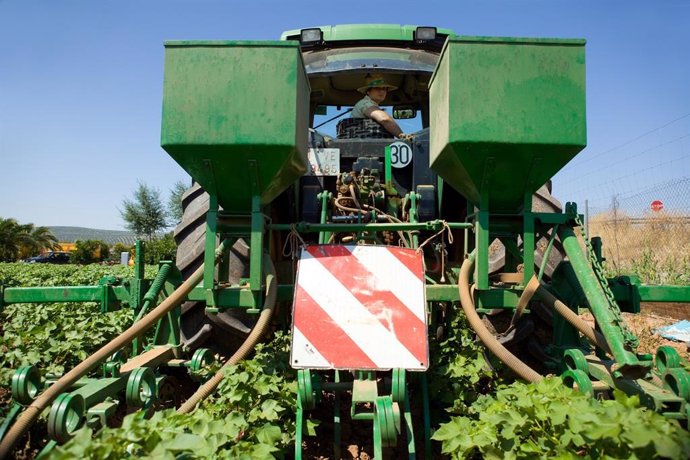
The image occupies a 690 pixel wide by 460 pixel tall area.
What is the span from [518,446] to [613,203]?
39.2 ft

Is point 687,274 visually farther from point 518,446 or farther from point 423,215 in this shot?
Answer: point 518,446

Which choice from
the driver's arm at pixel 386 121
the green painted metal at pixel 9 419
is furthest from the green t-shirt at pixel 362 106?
the green painted metal at pixel 9 419

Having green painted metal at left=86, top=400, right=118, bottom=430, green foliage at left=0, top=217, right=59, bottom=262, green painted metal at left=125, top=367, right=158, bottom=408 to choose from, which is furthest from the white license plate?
green foliage at left=0, top=217, right=59, bottom=262

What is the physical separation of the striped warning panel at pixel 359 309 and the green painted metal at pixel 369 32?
2.44 m

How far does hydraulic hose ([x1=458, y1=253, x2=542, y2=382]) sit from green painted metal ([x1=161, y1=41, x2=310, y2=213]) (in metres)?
1.07

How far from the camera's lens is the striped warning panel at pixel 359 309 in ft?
7.63

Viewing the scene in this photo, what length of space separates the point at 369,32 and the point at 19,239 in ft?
108

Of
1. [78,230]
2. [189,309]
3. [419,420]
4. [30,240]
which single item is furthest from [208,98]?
[78,230]

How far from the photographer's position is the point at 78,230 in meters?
114

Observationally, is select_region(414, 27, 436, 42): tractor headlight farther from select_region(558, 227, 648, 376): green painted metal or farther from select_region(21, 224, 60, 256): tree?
select_region(21, 224, 60, 256): tree

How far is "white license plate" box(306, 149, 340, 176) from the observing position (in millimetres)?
3658

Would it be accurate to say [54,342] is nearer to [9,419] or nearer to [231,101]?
[9,419]

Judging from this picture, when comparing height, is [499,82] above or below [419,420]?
above

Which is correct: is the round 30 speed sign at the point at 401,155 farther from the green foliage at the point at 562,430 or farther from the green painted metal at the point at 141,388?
the green painted metal at the point at 141,388
